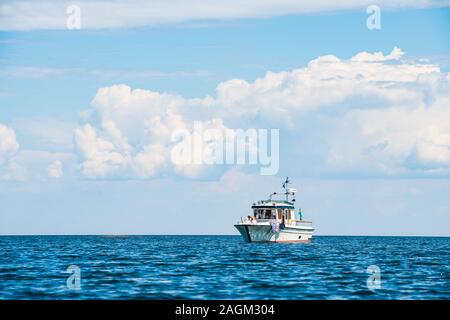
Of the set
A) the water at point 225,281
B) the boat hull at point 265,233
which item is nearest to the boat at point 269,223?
the boat hull at point 265,233

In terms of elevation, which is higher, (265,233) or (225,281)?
(265,233)

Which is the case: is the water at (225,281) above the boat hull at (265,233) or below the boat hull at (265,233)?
below

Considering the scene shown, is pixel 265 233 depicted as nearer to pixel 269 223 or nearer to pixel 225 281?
pixel 269 223

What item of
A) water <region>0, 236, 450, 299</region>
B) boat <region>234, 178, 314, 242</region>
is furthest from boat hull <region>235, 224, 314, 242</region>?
water <region>0, 236, 450, 299</region>

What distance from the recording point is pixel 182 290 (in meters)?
40.2

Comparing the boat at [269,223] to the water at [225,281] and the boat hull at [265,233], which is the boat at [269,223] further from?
the water at [225,281]

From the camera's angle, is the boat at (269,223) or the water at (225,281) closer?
the water at (225,281)

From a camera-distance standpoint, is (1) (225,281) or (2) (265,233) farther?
(2) (265,233)

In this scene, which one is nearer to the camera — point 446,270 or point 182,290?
point 182,290

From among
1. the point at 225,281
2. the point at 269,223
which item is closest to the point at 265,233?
the point at 269,223
